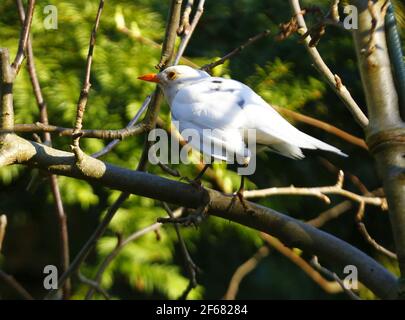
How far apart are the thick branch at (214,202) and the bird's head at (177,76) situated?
85cm

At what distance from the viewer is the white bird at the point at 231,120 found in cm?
221

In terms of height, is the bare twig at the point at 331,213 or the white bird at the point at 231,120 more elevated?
the white bird at the point at 231,120

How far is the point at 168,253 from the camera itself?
333 centimetres

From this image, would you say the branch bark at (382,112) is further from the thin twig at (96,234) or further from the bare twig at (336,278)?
the thin twig at (96,234)

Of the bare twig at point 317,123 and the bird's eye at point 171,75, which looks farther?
the bare twig at point 317,123

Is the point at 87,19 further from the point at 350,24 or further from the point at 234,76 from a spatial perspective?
the point at 350,24

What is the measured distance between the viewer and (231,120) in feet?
7.52

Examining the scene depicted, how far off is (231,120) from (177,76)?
573 millimetres

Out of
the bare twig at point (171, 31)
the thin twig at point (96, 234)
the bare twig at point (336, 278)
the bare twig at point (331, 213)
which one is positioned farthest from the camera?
the bare twig at point (331, 213)

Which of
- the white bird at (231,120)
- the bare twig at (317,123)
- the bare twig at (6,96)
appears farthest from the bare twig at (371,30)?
the bare twig at (317,123)

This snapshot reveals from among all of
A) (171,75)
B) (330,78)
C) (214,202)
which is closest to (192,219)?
(214,202)

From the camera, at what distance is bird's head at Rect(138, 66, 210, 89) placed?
109 inches

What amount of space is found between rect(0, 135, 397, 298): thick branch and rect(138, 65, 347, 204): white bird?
24 centimetres

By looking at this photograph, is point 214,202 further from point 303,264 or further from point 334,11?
point 303,264
